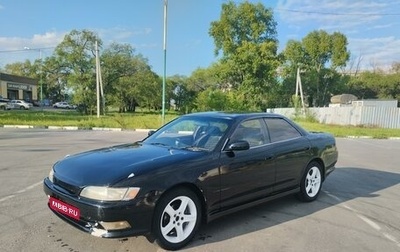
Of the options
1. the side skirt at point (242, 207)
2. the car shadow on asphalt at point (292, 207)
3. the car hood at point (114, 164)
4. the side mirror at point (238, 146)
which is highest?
the side mirror at point (238, 146)

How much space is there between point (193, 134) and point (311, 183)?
2.47m

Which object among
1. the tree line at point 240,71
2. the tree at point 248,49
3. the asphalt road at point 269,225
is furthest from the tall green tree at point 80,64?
the asphalt road at point 269,225

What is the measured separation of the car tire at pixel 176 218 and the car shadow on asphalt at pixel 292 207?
0.19 m

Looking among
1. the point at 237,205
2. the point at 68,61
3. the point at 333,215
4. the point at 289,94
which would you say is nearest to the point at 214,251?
the point at 237,205

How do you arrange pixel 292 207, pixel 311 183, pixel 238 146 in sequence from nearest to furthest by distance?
1. pixel 238 146
2. pixel 292 207
3. pixel 311 183

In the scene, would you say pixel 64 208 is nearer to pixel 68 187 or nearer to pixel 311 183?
pixel 68 187

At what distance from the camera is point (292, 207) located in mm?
5848

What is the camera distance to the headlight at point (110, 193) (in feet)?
11.9

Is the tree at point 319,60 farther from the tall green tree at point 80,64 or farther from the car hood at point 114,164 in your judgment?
the car hood at point 114,164

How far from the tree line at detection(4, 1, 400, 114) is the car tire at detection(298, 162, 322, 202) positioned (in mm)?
27972

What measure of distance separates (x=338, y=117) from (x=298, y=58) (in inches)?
1365

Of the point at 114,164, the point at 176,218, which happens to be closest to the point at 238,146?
the point at 176,218

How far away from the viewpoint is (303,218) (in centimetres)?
532

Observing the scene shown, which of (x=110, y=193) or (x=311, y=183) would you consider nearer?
(x=110, y=193)
